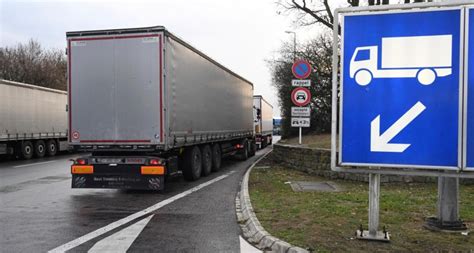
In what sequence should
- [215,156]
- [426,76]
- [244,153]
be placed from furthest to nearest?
[244,153] < [215,156] < [426,76]

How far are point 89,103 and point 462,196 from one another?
26.6ft

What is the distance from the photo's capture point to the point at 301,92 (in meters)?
13.4

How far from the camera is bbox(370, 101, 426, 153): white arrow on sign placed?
512 cm

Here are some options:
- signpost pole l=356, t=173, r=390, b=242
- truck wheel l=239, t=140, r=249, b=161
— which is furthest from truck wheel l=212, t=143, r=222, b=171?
signpost pole l=356, t=173, r=390, b=242

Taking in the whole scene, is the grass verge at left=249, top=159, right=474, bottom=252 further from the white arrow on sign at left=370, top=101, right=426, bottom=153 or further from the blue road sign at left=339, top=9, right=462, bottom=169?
the white arrow on sign at left=370, top=101, right=426, bottom=153

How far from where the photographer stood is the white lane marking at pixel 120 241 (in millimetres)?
5406

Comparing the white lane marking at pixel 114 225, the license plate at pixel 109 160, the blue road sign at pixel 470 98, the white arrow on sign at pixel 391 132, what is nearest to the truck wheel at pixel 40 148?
the license plate at pixel 109 160

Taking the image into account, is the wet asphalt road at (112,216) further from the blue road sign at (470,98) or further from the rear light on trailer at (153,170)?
the blue road sign at (470,98)

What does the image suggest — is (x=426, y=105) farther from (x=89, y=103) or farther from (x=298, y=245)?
(x=89, y=103)

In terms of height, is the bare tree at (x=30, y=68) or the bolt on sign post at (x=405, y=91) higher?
the bare tree at (x=30, y=68)

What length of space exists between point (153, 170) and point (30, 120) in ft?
45.4

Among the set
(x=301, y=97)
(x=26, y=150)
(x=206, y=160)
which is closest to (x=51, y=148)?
(x=26, y=150)

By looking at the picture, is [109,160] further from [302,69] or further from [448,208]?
[448,208]

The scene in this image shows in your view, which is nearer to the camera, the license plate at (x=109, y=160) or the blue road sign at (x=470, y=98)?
the blue road sign at (x=470, y=98)
